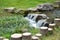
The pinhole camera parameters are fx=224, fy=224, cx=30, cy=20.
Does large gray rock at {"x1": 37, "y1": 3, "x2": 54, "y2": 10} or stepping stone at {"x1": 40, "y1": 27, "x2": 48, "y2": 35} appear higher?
large gray rock at {"x1": 37, "y1": 3, "x2": 54, "y2": 10}

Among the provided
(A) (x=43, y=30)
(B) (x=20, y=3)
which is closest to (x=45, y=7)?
(B) (x=20, y=3)

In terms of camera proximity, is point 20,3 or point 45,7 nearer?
point 45,7

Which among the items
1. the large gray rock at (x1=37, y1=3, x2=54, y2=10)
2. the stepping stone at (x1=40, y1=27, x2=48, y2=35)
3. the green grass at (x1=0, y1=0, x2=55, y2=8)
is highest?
the green grass at (x1=0, y1=0, x2=55, y2=8)

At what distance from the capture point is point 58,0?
62.3 feet

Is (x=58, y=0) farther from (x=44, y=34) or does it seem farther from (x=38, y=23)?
(x=44, y=34)

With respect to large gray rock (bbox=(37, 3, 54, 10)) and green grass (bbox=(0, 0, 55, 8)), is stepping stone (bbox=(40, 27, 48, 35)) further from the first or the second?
green grass (bbox=(0, 0, 55, 8))

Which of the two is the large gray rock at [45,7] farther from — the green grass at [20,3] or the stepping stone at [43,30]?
the stepping stone at [43,30]

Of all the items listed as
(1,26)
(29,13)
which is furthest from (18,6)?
(1,26)

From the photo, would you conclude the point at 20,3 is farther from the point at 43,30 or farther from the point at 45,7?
the point at 43,30

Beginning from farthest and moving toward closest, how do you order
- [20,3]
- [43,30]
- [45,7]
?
[20,3]
[45,7]
[43,30]

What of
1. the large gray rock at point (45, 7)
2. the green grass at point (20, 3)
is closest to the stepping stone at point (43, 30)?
the large gray rock at point (45, 7)

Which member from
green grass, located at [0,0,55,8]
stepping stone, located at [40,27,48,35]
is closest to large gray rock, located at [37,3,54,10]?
green grass, located at [0,0,55,8]

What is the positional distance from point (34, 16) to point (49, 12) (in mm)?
1835

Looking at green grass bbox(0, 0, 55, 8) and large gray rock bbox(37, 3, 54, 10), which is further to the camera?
green grass bbox(0, 0, 55, 8)
